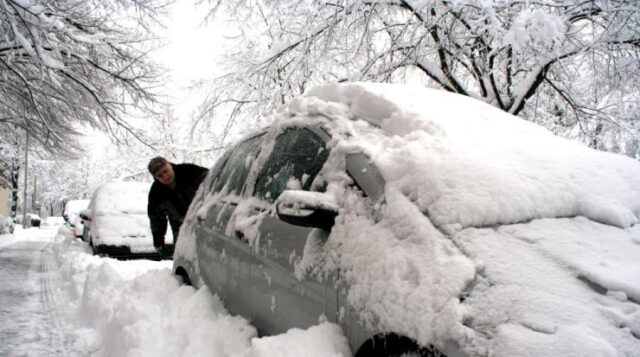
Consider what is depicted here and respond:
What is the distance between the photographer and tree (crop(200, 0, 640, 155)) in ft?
19.5

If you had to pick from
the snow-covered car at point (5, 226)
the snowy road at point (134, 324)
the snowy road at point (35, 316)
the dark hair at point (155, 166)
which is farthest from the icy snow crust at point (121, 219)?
the snow-covered car at point (5, 226)

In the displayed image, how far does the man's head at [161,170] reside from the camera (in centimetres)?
503

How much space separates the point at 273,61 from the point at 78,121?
6.50m

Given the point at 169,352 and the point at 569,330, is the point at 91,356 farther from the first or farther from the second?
the point at 569,330

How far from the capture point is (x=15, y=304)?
19.2ft

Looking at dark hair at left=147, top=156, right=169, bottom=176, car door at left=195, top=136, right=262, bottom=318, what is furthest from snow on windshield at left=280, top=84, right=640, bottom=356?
dark hair at left=147, top=156, right=169, bottom=176

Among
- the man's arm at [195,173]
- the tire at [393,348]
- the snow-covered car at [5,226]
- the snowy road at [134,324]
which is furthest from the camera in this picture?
the snow-covered car at [5,226]

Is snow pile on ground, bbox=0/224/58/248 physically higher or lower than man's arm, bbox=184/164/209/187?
lower

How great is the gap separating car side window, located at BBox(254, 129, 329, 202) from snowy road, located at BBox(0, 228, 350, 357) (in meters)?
0.75

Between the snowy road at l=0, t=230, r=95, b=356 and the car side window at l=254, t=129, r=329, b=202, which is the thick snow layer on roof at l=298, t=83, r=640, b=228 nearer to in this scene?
the car side window at l=254, t=129, r=329, b=202

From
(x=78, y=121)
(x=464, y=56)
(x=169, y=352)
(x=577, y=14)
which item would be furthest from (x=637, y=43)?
(x=78, y=121)

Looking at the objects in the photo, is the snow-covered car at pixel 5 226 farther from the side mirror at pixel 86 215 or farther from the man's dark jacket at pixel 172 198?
the man's dark jacket at pixel 172 198

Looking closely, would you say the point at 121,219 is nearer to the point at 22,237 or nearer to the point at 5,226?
the point at 22,237

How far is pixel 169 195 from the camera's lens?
17.8 feet
